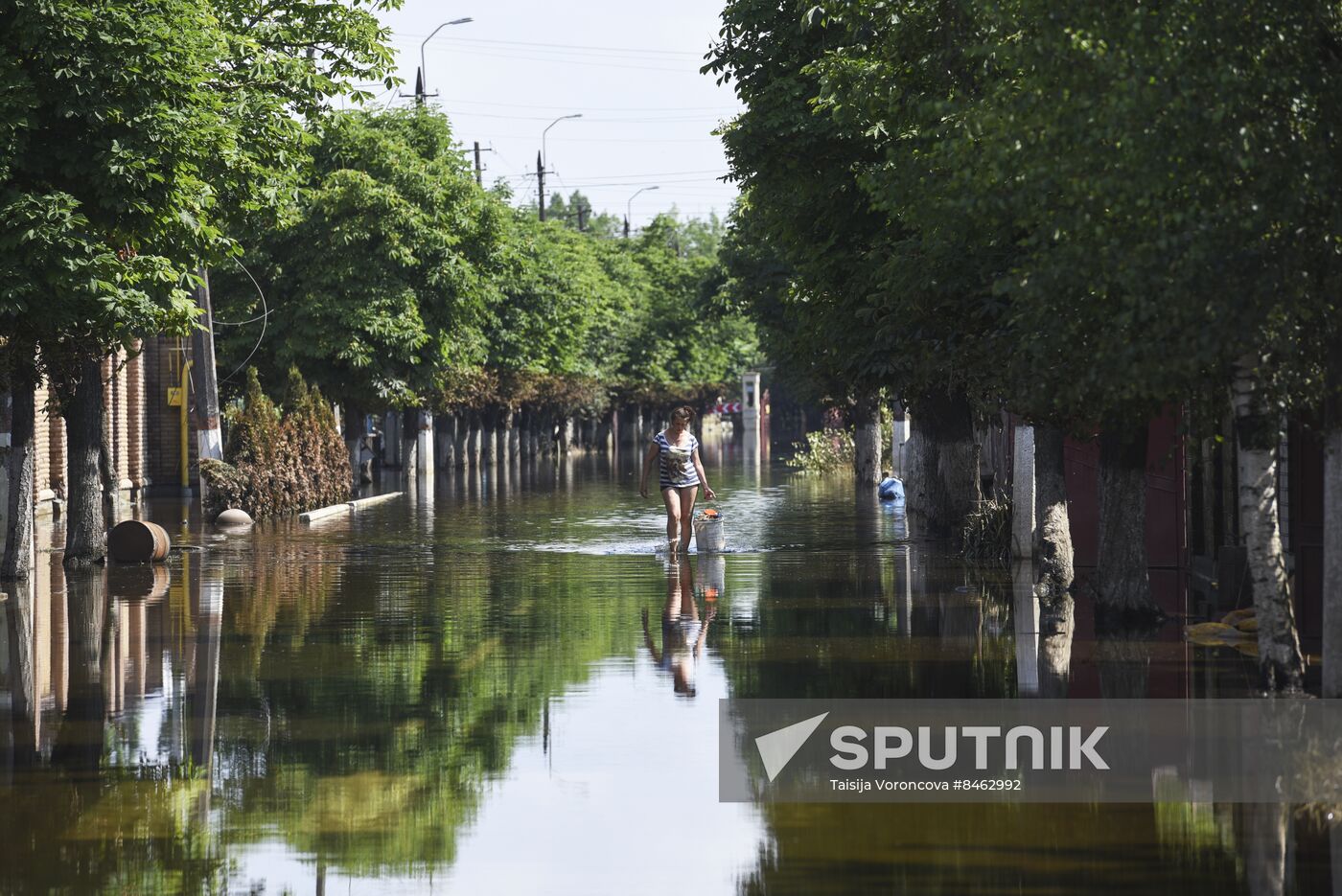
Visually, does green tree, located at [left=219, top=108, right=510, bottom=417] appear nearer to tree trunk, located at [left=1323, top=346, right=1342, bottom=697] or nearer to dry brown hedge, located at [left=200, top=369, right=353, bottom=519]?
dry brown hedge, located at [left=200, top=369, right=353, bottom=519]

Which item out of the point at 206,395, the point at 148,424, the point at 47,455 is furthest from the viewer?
the point at 148,424

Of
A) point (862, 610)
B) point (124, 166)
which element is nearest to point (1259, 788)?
point (862, 610)

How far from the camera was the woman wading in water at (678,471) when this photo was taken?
21.4 meters

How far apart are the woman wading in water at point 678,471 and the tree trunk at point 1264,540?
1060 centimetres

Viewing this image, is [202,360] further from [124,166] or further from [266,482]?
[124,166]

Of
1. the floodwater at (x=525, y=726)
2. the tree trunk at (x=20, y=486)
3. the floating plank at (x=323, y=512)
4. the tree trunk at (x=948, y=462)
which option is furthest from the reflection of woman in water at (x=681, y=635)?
the floating plank at (x=323, y=512)

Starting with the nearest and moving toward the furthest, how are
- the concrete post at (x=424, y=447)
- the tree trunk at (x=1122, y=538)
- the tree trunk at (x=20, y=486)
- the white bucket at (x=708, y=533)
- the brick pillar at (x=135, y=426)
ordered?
1. the tree trunk at (x=1122, y=538)
2. the tree trunk at (x=20, y=486)
3. the white bucket at (x=708, y=533)
4. the brick pillar at (x=135, y=426)
5. the concrete post at (x=424, y=447)

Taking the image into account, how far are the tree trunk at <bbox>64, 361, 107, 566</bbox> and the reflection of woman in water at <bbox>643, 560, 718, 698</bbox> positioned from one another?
283 inches

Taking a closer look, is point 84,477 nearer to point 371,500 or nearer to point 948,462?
point 948,462

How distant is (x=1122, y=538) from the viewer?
48.4ft

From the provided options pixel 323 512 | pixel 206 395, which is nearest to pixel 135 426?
→ pixel 323 512

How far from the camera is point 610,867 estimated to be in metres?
7.41

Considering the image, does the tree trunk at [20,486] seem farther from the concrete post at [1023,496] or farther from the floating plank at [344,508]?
the floating plank at [344,508]

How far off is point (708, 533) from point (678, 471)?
119 centimetres
